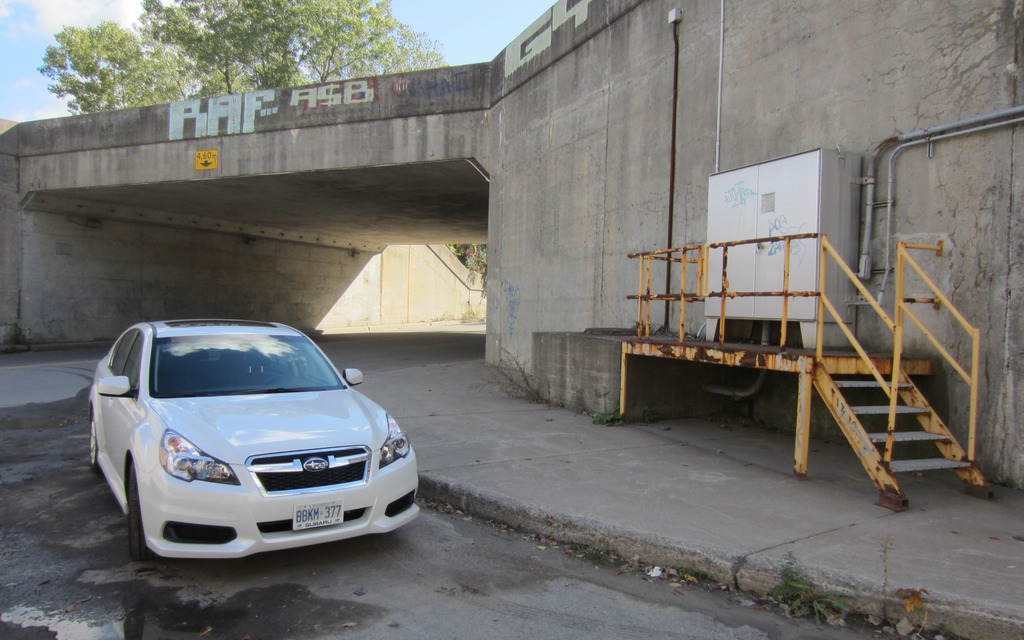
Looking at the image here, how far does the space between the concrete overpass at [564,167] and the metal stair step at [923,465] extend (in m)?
0.60

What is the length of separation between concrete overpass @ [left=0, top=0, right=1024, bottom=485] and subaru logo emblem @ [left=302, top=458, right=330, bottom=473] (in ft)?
16.6

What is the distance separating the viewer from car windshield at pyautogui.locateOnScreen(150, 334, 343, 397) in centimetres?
472

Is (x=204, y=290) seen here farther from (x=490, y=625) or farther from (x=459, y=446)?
(x=490, y=625)

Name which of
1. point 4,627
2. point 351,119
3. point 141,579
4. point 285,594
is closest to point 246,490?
point 285,594

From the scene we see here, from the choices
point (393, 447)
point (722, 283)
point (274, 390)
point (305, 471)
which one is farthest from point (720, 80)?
point (305, 471)

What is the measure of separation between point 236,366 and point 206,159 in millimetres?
12383

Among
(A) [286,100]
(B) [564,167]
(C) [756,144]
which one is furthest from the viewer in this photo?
(A) [286,100]

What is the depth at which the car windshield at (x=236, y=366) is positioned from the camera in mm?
4719

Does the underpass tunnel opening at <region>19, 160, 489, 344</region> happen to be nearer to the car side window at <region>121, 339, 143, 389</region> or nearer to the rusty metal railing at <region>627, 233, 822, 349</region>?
the rusty metal railing at <region>627, 233, 822, 349</region>

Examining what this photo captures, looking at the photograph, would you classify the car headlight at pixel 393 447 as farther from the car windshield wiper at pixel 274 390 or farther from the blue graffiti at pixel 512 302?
the blue graffiti at pixel 512 302

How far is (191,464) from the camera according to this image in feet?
12.1

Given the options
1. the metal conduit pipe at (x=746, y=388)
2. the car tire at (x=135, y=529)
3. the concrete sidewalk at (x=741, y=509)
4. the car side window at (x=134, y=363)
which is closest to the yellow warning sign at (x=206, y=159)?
the concrete sidewalk at (x=741, y=509)

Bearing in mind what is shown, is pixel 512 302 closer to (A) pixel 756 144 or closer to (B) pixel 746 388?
(B) pixel 746 388

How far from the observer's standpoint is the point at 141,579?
12.5 feet
